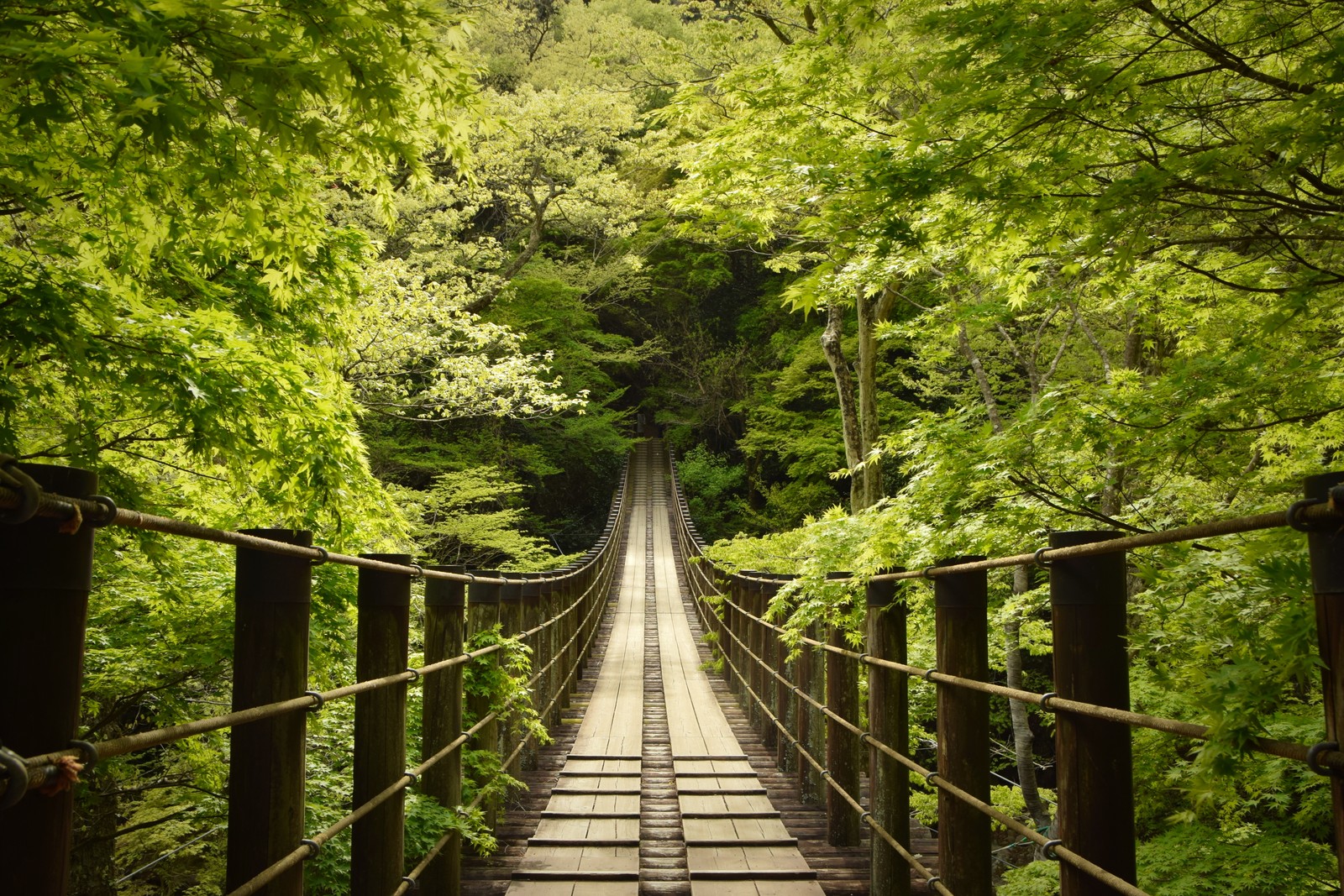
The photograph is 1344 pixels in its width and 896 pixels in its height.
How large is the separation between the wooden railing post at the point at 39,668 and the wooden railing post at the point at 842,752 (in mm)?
3061

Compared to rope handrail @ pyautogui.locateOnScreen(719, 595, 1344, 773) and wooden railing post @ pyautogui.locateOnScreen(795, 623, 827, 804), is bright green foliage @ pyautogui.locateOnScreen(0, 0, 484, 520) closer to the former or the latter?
rope handrail @ pyautogui.locateOnScreen(719, 595, 1344, 773)

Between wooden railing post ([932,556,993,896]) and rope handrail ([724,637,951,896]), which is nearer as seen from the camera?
wooden railing post ([932,556,993,896])

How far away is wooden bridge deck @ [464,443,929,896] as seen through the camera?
3287 mm

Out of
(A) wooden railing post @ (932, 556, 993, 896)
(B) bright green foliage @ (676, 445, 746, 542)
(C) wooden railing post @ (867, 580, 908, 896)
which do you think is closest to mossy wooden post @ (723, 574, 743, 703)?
(C) wooden railing post @ (867, 580, 908, 896)

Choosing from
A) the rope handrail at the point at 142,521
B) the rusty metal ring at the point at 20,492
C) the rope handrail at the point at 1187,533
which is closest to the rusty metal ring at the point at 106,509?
the rope handrail at the point at 142,521

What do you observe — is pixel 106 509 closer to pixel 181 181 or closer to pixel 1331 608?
pixel 1331 608

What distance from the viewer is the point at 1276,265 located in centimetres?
388

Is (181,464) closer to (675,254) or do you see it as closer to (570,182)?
(570,182)

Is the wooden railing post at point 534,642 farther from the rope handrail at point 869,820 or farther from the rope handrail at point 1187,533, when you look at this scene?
the rope handrail at point 1187,533

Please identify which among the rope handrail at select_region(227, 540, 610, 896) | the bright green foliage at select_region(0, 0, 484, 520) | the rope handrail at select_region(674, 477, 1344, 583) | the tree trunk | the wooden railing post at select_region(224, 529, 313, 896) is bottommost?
the tree trunk

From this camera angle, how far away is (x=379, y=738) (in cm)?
222

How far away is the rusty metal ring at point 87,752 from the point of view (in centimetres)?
98

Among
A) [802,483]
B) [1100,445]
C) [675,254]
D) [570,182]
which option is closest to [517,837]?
[1100,445]

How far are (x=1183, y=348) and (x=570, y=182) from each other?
1555 centimetres
